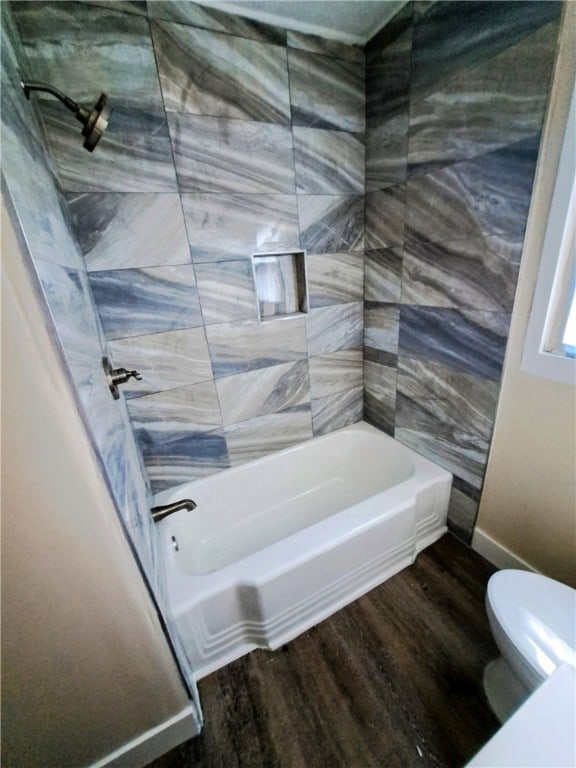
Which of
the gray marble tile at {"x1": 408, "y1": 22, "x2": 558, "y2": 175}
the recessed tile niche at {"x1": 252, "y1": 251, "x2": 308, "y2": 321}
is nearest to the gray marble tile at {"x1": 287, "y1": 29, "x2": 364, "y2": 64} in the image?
the gray marble tile at {"x1": 408, "y1": 22, "x2": 558, "y2": 175}

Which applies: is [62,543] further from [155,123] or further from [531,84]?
[531,84]

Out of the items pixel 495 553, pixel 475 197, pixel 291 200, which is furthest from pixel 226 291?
pixel 495 553

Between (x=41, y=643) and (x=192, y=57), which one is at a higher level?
(x=192, y=57)

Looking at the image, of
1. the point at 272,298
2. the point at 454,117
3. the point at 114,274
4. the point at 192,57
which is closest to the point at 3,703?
the point at 114,274

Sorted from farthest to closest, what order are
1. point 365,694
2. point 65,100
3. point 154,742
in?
point 365,694 → point 154,742 → point 65,100

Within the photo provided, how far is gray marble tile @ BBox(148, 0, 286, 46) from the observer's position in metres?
1.00

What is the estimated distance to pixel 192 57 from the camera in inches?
42.0

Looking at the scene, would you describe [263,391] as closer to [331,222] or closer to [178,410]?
[178,410]

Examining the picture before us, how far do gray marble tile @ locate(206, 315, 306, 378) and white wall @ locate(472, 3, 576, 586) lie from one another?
37.5 inches

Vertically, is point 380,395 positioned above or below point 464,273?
below

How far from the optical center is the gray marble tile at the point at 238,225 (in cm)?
121

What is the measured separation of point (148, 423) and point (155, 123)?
1232 mm

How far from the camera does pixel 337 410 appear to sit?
6.04ft

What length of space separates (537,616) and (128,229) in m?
1.86
